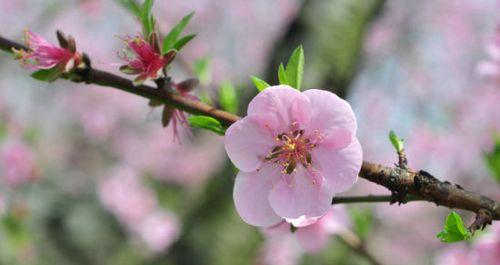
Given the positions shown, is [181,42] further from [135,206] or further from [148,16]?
[135,206]

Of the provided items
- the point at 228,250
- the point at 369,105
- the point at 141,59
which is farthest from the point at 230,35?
the point at 141,59

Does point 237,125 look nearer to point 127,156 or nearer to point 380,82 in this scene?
point 380,82

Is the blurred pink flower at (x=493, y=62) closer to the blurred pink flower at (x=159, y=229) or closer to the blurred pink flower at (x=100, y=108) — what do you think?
the blurred pink flower at (x=159, y=229)

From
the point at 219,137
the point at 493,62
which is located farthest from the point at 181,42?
the point at 219,137

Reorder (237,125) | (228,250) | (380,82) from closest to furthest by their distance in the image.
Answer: (237,125) → (228,250) → (380,82)

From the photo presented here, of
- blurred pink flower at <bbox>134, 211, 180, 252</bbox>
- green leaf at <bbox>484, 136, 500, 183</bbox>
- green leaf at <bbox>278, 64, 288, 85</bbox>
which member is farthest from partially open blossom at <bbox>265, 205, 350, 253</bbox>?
blurred pink flower at <bbox>134, 211, 180, 252</bbox>

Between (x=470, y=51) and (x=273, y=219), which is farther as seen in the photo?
(x=470, y=51)

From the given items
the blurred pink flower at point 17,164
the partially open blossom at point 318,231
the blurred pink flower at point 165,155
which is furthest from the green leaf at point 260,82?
the blurred pink flower at point 165,155
